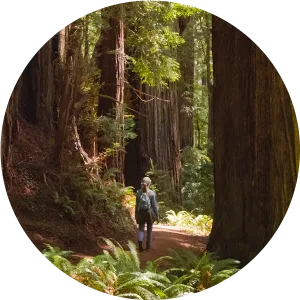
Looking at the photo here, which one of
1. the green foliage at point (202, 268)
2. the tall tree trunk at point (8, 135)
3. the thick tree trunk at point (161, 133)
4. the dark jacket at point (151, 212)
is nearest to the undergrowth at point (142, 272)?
the green foliage at point (202, 268)

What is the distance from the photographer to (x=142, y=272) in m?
4.53

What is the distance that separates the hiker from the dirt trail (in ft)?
0.25

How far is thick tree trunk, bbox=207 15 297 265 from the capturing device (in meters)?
4.26

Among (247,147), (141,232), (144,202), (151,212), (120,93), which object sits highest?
(120,93)

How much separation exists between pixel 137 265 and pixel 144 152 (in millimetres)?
1777

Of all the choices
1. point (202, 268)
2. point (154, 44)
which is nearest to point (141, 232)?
point (202, 268)

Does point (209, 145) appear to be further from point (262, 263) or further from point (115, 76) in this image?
point (262, 263)

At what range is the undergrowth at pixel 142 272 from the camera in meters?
4.13

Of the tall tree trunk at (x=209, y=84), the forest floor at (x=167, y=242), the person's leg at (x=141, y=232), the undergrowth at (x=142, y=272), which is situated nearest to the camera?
the undergrowth at (x=142, y=272)

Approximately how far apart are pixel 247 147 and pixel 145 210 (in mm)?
1285

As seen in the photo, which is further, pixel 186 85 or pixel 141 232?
pixel 186 85

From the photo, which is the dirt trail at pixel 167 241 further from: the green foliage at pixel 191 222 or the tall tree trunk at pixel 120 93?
the tall tree trunk at pixel 120 93

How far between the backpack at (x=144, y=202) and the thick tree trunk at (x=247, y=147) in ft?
2.45

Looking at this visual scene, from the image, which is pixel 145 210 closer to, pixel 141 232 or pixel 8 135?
pixel 141 232
